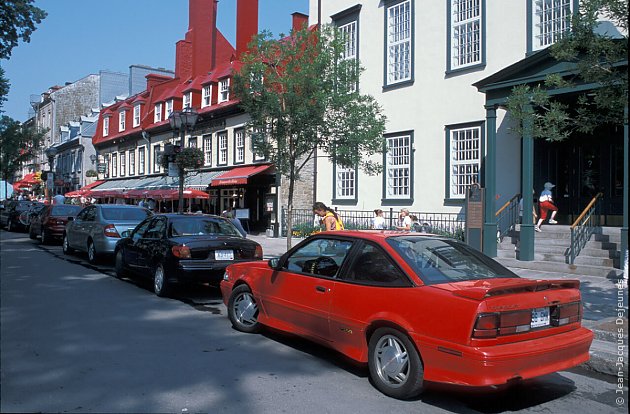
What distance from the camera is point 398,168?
18.9m

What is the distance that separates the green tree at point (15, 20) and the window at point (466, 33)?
12601 mm

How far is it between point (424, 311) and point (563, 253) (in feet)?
31.7

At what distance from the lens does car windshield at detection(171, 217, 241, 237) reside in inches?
383

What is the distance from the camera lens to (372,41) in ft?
65.5

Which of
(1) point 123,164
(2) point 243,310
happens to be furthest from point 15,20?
(1) point 123,164

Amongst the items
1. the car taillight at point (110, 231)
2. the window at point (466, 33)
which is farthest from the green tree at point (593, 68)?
the car taillight at point (110, 231)

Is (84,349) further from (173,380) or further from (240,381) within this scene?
(240,381)

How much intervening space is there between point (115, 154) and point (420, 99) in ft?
107

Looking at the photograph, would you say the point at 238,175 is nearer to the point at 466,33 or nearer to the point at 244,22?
the point at 244,22

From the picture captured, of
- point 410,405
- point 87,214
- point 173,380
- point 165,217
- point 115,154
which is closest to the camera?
point 410,405

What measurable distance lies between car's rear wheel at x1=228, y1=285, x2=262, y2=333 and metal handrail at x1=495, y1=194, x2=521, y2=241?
10.0 meters

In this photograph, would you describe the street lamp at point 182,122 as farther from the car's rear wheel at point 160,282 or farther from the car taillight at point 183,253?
the car taillight at point 183,253

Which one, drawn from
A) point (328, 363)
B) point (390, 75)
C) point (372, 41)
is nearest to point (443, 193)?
point (390, 75)

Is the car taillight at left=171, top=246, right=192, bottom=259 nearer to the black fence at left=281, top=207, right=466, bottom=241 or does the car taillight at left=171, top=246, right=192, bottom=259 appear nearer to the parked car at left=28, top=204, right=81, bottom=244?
the black fence at left=281, top=207, right=466, bottom=241
